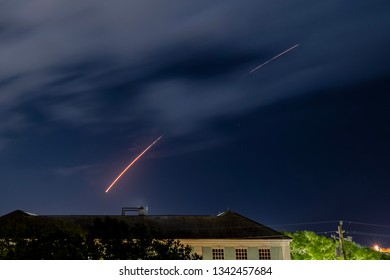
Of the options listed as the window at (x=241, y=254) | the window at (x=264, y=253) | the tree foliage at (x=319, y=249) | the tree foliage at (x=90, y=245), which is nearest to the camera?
the tree foliage at (x=90, y=245)

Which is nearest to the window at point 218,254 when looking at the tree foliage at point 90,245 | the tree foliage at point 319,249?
the tree foliage at point 319,249

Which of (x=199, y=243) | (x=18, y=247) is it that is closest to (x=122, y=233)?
(x=18, y=247)

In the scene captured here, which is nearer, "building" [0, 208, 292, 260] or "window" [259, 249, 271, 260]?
"window" [259, 249, 271, 260]

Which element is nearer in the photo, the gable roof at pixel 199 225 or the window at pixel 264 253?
the window at pixel 264 253

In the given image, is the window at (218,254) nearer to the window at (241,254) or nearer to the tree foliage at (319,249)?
the window at (241,254)

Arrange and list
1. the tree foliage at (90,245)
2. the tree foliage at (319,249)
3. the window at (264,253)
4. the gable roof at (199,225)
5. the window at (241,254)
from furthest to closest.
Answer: the gable roof at (199,225) < the window at (241,254) < the window at (264,253) < the tree foliage at (319,249) < the tree foliage at (90,245)

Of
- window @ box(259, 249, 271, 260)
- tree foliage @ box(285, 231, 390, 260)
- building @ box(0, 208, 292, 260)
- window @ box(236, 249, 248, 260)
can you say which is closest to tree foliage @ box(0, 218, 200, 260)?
building @ box(0, 208, 292, 260)

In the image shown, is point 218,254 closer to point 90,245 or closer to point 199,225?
point 199,225

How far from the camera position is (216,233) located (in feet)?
73.0

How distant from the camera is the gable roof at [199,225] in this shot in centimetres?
2197

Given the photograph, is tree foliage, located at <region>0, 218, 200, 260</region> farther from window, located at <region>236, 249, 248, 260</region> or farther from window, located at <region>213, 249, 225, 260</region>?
window, located at <region>236, 249, 248, 260</region>

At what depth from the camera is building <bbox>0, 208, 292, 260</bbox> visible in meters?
21.3
